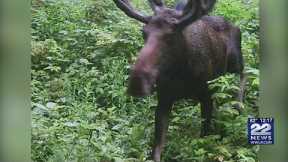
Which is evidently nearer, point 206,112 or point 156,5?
point 156,5

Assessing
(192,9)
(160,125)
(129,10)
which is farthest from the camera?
(160,125)

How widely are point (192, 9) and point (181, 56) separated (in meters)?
0.36

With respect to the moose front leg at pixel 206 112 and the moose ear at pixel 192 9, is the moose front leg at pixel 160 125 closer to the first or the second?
the moose front leg at pixel 206 112

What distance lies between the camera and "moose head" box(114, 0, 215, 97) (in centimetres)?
470

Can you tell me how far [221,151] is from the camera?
4.90m

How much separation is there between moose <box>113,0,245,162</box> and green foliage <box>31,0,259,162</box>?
0.21 ft

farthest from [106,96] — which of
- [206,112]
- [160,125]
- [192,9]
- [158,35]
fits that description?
[192,9]

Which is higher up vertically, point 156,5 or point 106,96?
point 156,5

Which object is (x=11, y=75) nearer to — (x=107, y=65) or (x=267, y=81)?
(x=107, y=65)

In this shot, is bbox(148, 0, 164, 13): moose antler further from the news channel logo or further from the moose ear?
the news channel logo

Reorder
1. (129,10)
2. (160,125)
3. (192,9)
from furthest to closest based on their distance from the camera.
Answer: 1. (160,125)
2. (129,10)
3. (192,9)

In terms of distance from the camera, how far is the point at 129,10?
4.83m

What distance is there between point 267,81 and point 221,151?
2.03 feet

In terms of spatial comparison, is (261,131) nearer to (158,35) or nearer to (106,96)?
(158,35)
